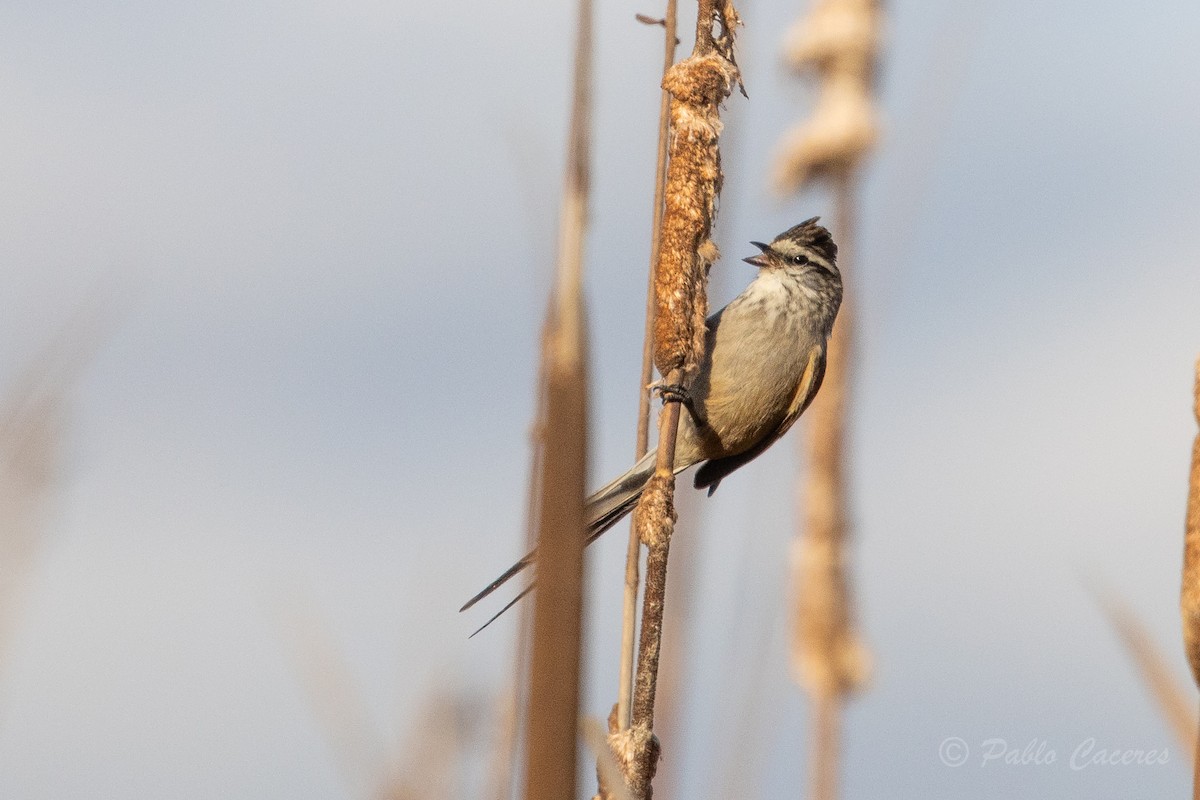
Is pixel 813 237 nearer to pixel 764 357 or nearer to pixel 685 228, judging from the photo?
pixel 764 357

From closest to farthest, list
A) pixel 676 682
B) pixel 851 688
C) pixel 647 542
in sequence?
pixel 647 542
pixel 676 682
pixel 851 688

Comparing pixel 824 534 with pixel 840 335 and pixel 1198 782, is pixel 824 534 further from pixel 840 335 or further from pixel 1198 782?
pixel 1198 782

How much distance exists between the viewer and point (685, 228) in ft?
7.14

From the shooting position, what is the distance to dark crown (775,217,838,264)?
12.6 feet

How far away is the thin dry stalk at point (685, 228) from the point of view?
7.10 feet

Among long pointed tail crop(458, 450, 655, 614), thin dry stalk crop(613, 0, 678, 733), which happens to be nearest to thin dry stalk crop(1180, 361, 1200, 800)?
thin dry stalk crop(613, 0, 678, 733)

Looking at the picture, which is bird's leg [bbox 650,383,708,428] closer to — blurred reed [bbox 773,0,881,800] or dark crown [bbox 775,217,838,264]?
blurred reed [bbox 773,0,881,800]

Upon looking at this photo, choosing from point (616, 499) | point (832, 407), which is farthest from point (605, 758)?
point (616, 499)

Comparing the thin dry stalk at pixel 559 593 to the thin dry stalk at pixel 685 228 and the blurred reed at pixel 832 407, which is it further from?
the blurred reed at pixel 832 407

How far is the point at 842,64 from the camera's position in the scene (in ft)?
8.94

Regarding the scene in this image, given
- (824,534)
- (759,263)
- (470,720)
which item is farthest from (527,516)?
(759,263)

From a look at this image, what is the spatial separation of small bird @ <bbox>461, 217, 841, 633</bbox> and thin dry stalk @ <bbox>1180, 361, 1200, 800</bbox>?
6.40ft

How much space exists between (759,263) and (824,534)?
4.86ft

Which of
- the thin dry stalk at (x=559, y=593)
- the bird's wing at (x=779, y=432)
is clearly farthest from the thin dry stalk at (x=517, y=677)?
the bird's wing at (x=779, y=432)
